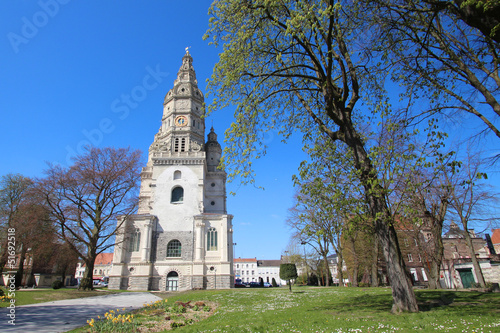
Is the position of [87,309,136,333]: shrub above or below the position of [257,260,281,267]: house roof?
below

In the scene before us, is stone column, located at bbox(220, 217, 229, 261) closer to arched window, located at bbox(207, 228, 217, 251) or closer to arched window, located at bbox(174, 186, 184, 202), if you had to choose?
arched window, located at bbox(207, 228, 217, 251)

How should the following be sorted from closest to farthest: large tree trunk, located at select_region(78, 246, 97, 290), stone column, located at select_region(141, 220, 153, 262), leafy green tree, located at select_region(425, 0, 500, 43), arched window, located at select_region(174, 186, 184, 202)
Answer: leafy green tree, located at select_region(425, 0, 500, 43), large tree trunk, located at select_region(78, 246, 97, 290), stone column, located at select_region(141, 220, 153, 262), arched window, located at select_region(174, 186, 184, 202)

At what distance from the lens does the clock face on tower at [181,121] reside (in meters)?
47.3

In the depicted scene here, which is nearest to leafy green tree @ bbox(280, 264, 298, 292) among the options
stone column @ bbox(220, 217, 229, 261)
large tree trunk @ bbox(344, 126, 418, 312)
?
large tree trunk @ bbox(344, 126, 418, 312)

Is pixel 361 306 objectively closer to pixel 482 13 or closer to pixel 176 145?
pixel 482 13

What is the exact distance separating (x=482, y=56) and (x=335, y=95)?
16.2ft

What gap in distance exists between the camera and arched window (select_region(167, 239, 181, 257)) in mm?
38475

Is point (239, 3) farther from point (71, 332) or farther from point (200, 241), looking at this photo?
point (200, 241)

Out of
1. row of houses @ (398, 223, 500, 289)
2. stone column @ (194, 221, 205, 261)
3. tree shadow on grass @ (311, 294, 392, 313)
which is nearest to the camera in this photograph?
tree shadow on grass @ (311, 294, 392, 313)

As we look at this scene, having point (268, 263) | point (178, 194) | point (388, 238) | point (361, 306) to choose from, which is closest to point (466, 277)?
point (361, 306)

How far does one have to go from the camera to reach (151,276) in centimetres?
3672

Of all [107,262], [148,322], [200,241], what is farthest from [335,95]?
[107,262]

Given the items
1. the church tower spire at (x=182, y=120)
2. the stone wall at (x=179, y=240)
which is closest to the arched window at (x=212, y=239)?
the stone wall at (x=179, y=240)

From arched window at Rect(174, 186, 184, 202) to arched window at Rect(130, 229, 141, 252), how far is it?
673 centimetres
